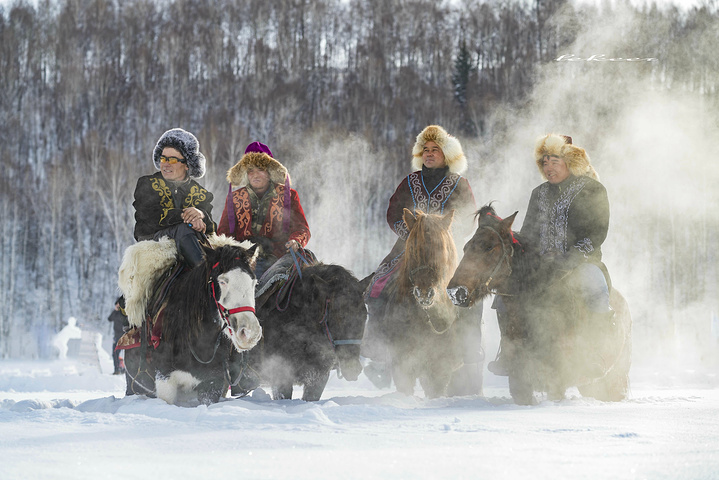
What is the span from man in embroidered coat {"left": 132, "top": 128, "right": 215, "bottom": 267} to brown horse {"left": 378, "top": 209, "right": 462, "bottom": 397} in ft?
5.23

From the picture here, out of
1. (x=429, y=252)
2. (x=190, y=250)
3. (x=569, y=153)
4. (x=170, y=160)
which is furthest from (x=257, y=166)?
(x=569, y=153)

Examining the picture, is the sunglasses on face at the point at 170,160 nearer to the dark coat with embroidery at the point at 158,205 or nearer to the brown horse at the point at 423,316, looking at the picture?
the dark coat with embroidery at the point at 158,205

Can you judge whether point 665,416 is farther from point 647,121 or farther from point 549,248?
point 647,121

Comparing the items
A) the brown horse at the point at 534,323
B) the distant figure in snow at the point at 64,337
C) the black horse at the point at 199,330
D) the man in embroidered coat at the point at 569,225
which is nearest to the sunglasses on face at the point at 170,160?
the black horse at the point at 199,330

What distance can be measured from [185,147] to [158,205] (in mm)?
642

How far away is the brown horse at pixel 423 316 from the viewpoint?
231 inches

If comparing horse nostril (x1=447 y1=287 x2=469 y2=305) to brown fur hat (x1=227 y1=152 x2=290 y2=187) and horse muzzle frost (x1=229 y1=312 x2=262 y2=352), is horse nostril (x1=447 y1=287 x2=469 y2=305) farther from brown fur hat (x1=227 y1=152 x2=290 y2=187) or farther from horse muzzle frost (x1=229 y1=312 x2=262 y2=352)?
brown fur hat (x1=227 y1=152 x2=290 y2=187)

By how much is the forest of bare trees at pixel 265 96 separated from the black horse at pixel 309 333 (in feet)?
54.0

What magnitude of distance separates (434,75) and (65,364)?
30381mm

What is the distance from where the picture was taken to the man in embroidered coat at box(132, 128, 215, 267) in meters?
6.13

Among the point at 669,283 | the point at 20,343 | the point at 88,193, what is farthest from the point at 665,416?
the point at 88,193

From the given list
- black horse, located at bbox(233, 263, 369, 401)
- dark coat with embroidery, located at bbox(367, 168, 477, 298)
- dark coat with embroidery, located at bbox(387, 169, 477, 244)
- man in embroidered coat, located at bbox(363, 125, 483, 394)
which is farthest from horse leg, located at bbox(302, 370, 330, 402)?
dark coat with embroidery, located at bbox(387, 169, 477, 244)

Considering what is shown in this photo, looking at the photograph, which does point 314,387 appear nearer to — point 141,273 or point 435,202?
point 141,273

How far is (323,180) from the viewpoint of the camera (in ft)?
109
